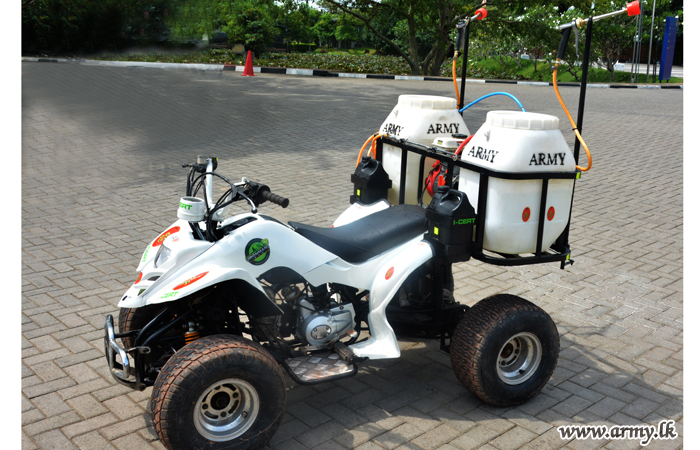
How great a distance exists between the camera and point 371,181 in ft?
15.5


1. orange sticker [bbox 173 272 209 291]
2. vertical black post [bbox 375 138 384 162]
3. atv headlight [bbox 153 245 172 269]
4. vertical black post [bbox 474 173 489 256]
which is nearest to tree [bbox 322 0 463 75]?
vertical black post [bbox 375 138 384 162]

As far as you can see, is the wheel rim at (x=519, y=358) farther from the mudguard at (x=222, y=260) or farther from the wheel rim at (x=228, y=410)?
the wheel rim at (x=228, y=410)

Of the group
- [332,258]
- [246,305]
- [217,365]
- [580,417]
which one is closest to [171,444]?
[217,365]

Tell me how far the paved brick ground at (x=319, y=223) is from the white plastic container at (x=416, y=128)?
50.7 inches

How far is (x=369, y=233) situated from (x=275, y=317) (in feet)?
2.61

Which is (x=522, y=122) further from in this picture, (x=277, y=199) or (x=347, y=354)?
(x=347, y=354)

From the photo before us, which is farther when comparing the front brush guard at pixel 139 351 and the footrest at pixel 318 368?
the footrest at pixel 318 368

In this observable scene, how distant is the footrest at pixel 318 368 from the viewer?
352 cm

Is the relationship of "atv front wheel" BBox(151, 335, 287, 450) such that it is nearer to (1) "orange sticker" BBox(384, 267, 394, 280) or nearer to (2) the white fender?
(2) the white fender

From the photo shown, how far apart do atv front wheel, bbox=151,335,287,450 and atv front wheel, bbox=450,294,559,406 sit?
1162 millimetres

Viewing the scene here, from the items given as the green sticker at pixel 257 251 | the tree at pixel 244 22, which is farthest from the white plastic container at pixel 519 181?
the tree at pixel 244 22

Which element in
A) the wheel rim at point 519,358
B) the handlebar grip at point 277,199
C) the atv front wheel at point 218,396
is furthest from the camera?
the wheel rim at point 519,358

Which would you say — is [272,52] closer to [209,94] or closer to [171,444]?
[209,94]

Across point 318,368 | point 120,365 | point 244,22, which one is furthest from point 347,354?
point 244,22
